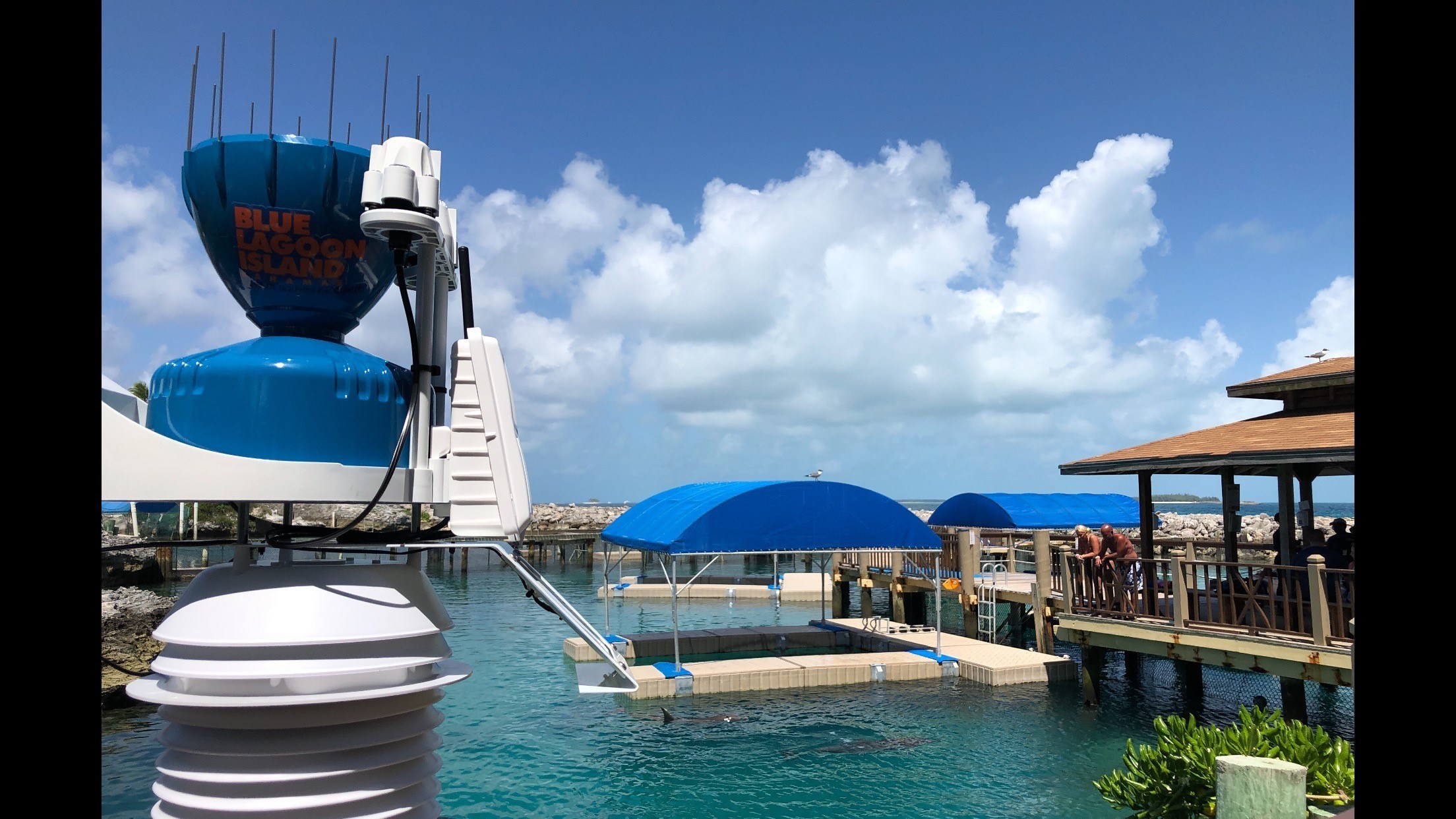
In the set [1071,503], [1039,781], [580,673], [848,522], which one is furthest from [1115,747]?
[1071,503]

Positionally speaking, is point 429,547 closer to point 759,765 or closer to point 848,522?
point 759,765

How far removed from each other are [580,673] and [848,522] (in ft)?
58.1

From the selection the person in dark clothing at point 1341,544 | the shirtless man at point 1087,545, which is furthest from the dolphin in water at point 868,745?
the person in dark clothing at point 1341,544

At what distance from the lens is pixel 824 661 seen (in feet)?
63.2

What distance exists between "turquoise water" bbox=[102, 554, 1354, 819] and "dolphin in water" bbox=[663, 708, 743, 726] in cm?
23

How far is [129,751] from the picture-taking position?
1393cm

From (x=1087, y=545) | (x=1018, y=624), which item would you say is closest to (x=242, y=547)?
(x=1087, y=545)

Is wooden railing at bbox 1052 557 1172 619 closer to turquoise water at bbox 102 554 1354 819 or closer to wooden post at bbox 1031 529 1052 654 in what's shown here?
turquoise water at bbox 102 554 1354 819

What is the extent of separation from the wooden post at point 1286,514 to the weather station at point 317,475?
46.7ft

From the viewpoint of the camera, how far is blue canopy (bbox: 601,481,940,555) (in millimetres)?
19344

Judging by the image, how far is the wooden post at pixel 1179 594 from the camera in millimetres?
13953

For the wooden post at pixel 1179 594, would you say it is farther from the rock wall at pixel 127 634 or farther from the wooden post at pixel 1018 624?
the rock wall at pixel 127 634

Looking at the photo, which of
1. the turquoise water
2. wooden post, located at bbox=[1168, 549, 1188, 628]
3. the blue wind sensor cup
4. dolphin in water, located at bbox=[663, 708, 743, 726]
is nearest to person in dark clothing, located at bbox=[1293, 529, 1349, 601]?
wooden post, located at bbox=[1168, 549, 1188, 628]

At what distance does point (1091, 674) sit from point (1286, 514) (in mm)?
4391
